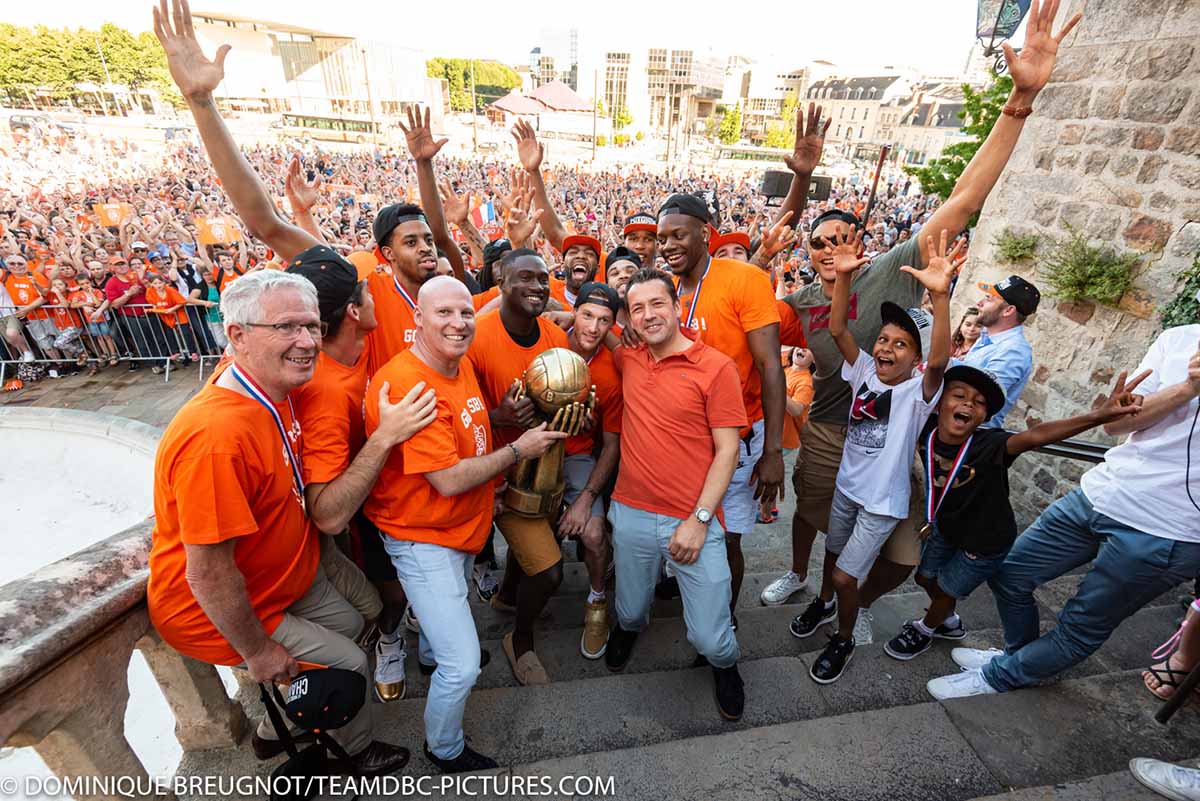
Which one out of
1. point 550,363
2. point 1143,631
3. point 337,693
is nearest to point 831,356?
point 550,363

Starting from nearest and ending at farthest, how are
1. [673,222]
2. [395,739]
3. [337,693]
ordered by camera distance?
[337,693] < [395,739] < [673,222]

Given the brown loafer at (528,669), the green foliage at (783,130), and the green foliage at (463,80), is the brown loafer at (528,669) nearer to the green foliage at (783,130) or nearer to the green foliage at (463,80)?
the green foliage at (783,130)

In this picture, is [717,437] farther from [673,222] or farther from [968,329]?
[968,329]

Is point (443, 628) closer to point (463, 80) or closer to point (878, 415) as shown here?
point (878, 415)

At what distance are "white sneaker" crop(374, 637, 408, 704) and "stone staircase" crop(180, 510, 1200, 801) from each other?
0.10 m

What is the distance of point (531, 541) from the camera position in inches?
129

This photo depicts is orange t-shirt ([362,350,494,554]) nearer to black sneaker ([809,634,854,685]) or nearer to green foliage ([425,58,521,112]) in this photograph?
black sneaker ([809,634,854,685])

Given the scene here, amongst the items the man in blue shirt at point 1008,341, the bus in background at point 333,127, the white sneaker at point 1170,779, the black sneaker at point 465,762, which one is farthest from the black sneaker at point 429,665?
the bus in background at point 333,127

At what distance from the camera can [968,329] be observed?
552 centimetres

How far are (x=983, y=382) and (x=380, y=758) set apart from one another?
11.8ft

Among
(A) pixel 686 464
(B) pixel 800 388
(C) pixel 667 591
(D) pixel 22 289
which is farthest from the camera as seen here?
(D) pixel 22 289

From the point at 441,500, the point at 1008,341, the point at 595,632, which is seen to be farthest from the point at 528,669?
the point at 1008,341

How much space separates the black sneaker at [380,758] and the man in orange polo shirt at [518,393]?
76cm

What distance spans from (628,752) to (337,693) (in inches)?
51.0
